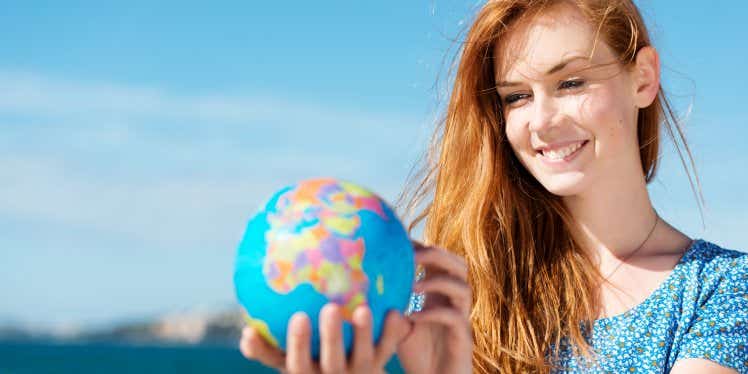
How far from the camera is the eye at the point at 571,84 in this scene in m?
4.32

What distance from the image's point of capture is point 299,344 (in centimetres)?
284

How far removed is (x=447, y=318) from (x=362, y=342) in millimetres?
438

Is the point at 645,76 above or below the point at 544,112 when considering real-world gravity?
Result: above

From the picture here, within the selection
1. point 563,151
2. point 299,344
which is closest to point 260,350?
point 299,344

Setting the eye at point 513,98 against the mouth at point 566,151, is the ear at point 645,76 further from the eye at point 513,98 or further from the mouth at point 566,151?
the eye at point 513,98

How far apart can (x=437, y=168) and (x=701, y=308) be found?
150 cm

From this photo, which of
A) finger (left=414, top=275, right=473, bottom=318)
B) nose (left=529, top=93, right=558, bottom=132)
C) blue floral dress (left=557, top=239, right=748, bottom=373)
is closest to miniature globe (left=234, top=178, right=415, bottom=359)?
finger (left=414, top=275, right=473, bottom=318)

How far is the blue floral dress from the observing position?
14.1 feet

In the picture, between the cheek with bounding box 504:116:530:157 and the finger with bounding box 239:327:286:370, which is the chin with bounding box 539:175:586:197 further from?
the finger with bounding box 239:327:286:370

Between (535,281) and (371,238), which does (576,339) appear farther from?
(371,238)

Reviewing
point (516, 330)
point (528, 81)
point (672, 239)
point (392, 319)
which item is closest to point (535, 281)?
point (516, 330)

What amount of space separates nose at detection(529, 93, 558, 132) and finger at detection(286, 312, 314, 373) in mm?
1850

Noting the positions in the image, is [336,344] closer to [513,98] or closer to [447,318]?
[447,318]

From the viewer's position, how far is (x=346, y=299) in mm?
2914
